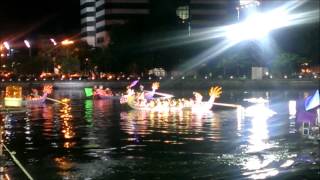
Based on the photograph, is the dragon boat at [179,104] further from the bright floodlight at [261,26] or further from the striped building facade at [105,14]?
the striped building facade at [105,14]

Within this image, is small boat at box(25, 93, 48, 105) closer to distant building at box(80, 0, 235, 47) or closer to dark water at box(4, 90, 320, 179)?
dark water at box(4, 90, 320, 179)

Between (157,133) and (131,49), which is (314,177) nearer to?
(157,133)

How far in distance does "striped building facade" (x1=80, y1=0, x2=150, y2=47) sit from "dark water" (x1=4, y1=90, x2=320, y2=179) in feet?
416

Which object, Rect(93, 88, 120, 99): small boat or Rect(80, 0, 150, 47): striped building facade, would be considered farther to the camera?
Rect(80, 0, 150, 47): striped building facade

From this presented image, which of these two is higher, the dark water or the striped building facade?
the striped building facade

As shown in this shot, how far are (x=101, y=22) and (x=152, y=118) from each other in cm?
14371

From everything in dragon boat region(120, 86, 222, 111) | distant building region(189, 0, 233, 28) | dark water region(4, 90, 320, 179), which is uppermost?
distant building region(189, 0, 233, 28)

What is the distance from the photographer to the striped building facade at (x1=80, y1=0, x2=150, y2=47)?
6609 inches

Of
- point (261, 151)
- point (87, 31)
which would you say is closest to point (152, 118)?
point (261, 151)

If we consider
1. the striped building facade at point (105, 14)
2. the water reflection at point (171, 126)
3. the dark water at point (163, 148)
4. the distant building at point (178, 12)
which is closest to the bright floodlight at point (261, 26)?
the distant building at point (178, 12)

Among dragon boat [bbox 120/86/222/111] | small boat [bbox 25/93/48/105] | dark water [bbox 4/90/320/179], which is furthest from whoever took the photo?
small boat [bbox 25/93/48/105]

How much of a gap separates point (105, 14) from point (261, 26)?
247 ft

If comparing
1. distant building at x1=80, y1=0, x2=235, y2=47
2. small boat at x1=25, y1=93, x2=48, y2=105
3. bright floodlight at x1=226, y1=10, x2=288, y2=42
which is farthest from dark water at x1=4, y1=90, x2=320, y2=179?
distant building at x1=80, y1=0, x2=235, y2=47

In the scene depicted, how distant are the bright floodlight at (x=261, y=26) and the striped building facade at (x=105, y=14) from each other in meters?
48.9
